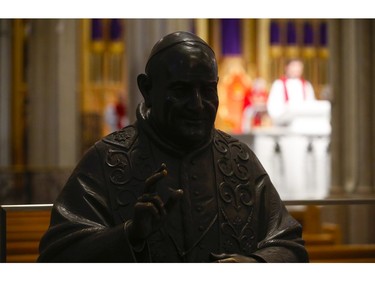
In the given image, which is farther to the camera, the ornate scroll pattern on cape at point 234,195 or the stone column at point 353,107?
the stone column at point 353,107

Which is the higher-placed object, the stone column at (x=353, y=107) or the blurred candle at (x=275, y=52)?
the blurred candle at (x=275, y=52)

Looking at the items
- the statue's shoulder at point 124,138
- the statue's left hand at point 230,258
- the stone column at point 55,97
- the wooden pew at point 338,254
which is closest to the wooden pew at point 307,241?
the wooden pew at point 338,254

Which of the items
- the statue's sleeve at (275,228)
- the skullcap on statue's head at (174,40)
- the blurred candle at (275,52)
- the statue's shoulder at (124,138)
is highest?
the blurred candle at (275,52)

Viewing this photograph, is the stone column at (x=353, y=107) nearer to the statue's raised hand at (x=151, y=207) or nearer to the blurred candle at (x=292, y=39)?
the statue's raised hand at (x=151, y=207)

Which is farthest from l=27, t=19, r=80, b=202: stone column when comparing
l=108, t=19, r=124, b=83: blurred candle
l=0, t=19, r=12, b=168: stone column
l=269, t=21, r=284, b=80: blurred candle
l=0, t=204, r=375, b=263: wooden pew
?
l=0, t=204, r=375, b=263: wooden pew

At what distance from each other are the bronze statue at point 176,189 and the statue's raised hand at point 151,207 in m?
0.11

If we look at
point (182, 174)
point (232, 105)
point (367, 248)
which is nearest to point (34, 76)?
point (232, 105)

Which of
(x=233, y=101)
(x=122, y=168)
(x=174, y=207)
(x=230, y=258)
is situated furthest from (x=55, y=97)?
(x=230, y=258)

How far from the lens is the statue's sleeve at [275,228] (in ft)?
11.1

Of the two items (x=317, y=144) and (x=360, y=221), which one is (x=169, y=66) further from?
(x=317, y=144)

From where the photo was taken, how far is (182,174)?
339cm

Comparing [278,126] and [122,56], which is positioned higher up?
[122,56]

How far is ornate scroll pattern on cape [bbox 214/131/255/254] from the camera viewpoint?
11.1 feet

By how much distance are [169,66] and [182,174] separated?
43 centimetres
